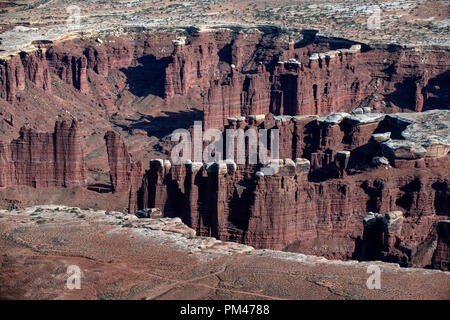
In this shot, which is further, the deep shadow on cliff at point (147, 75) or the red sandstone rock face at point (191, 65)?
the deep shadow on cliff at point (147, 75)

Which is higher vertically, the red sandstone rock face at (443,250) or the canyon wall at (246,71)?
the canyon wall at (246,71)

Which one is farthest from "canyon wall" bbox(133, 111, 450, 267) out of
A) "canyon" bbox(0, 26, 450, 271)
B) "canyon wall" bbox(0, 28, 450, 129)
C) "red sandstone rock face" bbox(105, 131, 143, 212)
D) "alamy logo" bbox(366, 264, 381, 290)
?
"canyon wall" bbox(0, 28, 450, 129)

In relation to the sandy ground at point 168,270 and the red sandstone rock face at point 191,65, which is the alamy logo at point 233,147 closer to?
the sandy ground at point 168,270

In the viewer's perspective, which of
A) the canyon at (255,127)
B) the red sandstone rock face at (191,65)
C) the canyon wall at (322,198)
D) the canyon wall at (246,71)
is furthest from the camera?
the red sandstone rock face at (191,65)

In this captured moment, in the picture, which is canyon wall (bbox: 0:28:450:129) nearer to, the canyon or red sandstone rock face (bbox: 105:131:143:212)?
the canyon

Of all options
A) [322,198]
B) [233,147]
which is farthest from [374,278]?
[233,147]

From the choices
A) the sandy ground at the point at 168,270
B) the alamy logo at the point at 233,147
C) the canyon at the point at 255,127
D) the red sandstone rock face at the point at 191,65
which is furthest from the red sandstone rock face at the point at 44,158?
the red sandstone rock face at the point at 191,65
